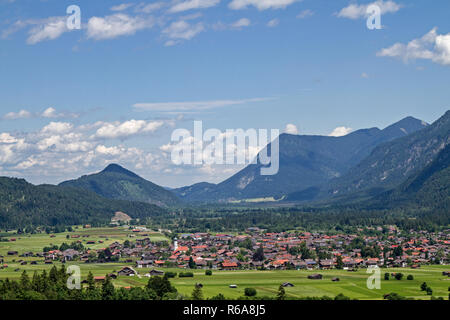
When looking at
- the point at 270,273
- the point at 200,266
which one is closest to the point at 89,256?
the point at 200,266

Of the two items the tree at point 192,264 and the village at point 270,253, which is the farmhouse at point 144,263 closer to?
the village at point 270,253

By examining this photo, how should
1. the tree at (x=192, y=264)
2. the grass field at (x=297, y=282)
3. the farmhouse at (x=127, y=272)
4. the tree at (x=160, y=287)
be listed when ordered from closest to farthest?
1. the tree at (x=160, y=287)
2. the grass field at (x=297, y=282)
3. the farmhouse at (x=127, y=272)
4. the tree at (x=192, y=264)

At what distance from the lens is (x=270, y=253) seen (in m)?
151

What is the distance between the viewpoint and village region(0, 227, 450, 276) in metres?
132

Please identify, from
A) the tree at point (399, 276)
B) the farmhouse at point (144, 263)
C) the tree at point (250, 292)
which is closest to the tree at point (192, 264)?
the farmhouse at point (144, 263)

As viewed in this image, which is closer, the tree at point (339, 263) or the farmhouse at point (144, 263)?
the tree at point (339, 263)

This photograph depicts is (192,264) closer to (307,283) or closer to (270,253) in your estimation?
(270,253)

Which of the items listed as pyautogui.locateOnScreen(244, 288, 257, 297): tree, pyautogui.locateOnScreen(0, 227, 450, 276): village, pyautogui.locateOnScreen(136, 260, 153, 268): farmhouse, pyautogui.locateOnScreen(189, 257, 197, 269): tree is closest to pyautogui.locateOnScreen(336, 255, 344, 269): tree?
pyautogui.locateOnScreen(0, 227, 450, 276): village

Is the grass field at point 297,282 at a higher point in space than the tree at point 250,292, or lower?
lower

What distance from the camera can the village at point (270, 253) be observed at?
132 meters

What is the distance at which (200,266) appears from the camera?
443 ft

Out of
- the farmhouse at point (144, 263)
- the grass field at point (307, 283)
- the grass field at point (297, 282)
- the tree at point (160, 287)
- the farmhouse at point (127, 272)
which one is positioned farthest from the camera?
the farmhouse at point (144, 263)
